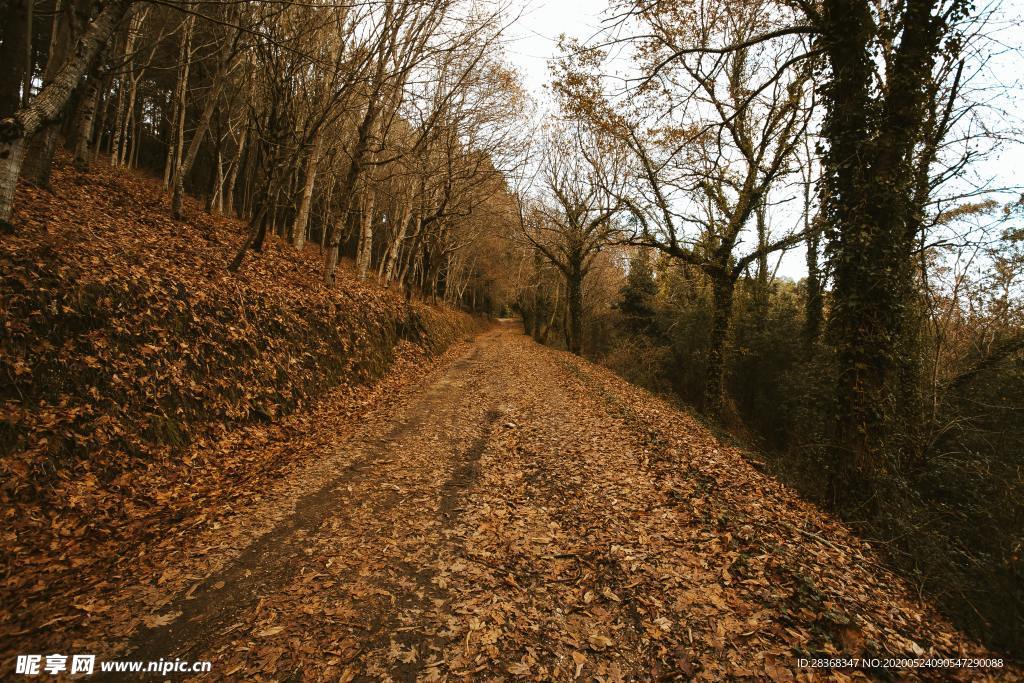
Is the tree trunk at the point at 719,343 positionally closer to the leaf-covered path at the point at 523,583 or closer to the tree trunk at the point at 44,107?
the leaf-covered path at the point at 523,583

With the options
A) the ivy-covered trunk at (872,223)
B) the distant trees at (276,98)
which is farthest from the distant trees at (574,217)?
the ivy-covered trunk at (872,223)

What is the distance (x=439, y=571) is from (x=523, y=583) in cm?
86

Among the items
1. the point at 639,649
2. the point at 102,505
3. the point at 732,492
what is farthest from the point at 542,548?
the point at 102,505

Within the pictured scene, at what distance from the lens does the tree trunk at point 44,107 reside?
5.27m

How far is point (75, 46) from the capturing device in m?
5.48

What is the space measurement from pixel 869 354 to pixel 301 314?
1124 centimetres

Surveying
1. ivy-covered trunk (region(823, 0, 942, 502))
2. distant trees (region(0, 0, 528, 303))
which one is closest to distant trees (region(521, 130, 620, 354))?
distant trees (region(0, 0, 528, 303))

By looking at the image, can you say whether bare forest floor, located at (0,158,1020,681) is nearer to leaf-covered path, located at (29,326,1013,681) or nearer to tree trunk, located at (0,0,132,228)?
leaf-covered path, located at (29,326,1013,681)

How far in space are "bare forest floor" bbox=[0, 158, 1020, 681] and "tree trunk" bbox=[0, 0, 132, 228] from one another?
258 centimetres

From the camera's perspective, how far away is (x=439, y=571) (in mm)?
4148

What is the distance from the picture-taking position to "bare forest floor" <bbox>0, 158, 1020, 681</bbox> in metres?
3.12

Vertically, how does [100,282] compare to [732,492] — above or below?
above

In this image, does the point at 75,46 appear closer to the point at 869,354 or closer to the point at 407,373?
the point at 407,373

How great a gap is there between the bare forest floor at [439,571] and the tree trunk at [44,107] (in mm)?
2583
